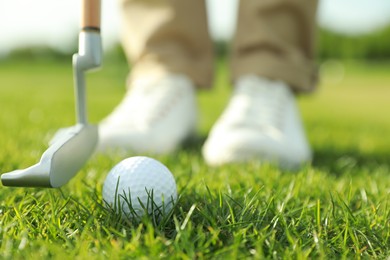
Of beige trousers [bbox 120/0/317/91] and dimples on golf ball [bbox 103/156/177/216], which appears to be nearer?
dimples on golf ball [bbox 103/156/177/216]

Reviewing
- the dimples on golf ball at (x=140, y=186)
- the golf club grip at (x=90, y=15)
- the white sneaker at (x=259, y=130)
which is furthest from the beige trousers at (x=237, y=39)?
the dimples on golf ball at (x=140, y=186)

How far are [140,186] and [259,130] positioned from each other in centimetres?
99

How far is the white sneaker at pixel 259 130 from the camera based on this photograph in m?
→ 2.07

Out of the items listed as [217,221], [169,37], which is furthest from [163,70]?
[217,221]

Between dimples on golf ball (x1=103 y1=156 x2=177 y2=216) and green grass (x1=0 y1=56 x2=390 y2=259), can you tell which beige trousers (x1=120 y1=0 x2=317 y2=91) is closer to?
green grass (x1=0 y1=56 x2=390 y2=259)

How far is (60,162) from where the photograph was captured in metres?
1.28

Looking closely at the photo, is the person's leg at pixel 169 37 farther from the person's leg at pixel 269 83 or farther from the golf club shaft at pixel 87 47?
the golf club shaft at pixel 87 47

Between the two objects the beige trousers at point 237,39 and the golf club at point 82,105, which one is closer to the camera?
the golf club at point 82,105

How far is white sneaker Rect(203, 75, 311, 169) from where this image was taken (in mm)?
2068

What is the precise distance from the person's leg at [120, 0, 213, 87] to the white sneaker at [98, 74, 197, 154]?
79 millimetres

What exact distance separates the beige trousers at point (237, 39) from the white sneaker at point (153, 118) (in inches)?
4.4

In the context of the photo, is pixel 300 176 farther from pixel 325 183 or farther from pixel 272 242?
pixel 272 242

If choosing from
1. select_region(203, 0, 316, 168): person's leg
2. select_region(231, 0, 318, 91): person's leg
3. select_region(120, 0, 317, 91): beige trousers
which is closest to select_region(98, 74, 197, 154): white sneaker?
select_region(120, 0, 317, 91): beige trousers

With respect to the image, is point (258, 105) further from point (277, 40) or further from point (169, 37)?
point (169, 37)
